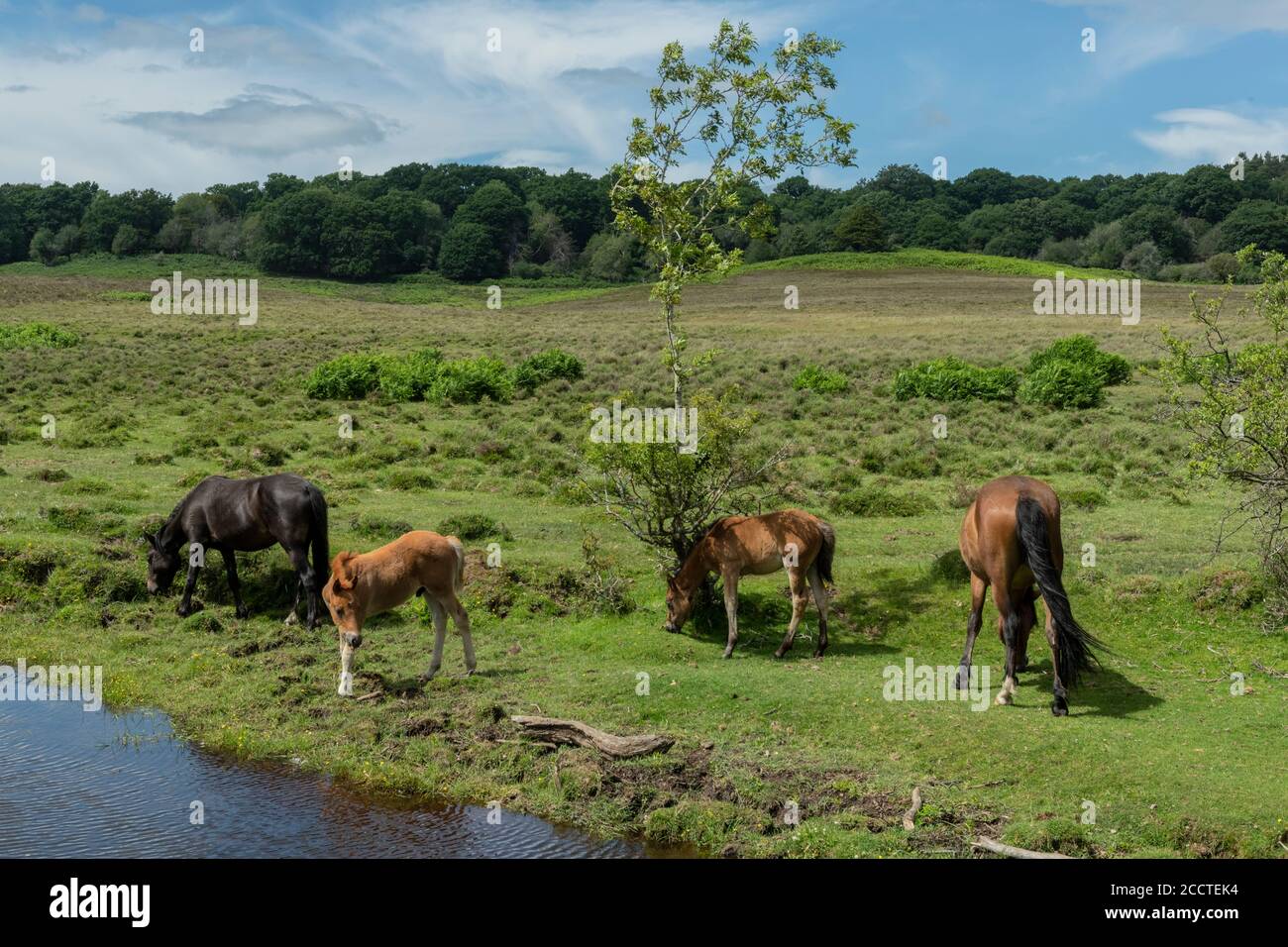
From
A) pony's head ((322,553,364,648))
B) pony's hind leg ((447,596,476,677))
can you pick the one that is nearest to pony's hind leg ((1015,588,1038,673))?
pony's hind leg ((447,596,476,677))

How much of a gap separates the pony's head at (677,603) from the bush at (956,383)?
25.3 meters

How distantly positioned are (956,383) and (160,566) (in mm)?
28693

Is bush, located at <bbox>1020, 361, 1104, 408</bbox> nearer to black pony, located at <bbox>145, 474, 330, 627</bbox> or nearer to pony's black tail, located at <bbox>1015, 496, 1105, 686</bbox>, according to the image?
pony's black tail, located at <bbox>1015, 496, 1105, 686</bbox>

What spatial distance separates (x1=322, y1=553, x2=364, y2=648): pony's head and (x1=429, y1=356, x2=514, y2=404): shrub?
84.5 feet

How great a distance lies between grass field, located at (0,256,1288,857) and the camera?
11086 millimetres

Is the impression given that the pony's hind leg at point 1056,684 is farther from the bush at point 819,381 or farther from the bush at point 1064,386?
the bush at point 819,381

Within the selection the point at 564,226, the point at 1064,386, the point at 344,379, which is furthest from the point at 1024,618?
the point at 564,226

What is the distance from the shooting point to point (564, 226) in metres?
132

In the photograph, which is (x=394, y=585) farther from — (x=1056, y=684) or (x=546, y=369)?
(x=546, y=369)

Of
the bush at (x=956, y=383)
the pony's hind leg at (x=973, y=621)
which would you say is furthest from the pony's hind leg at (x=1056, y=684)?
the bush at (x=956, y=383)

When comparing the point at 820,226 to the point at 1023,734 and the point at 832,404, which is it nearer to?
the point at 832,404

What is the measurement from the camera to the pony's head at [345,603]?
46.6 feet
